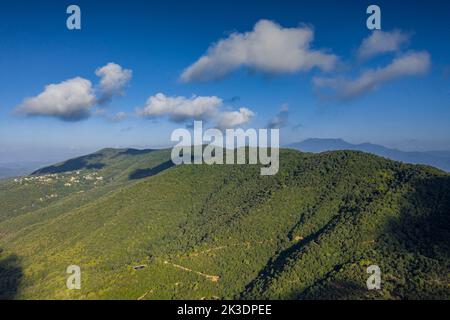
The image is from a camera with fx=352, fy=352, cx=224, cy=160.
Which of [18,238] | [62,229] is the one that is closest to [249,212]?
[62,229]

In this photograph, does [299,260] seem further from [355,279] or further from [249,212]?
[249,212]

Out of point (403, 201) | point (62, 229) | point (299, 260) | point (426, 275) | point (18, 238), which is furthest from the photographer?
point (18, 238)

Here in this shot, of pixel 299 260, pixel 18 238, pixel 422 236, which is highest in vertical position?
pixel 422 236

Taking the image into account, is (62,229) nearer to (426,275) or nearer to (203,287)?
(203,287)
